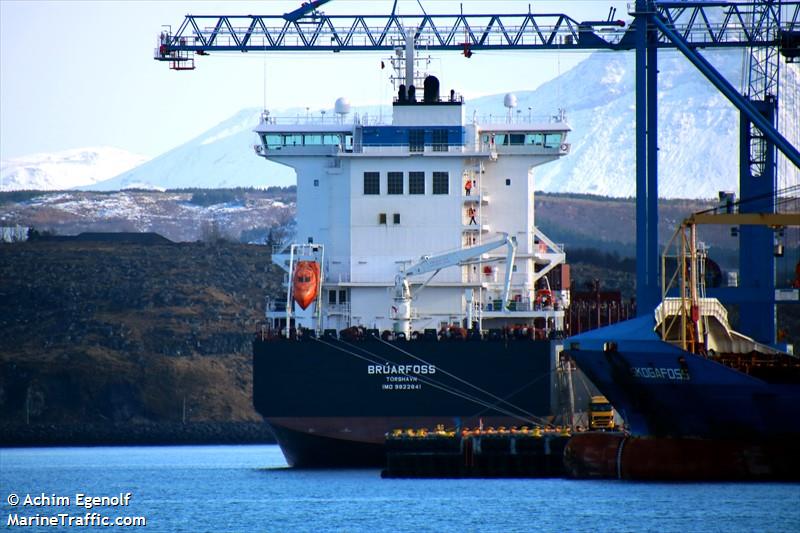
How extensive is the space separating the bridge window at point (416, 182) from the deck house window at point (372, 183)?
96 centimetres

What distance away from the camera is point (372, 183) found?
61.1m

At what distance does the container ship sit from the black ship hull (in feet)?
0.13

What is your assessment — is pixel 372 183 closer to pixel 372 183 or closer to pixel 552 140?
pixel 372 183

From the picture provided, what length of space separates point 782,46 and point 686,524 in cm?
2611

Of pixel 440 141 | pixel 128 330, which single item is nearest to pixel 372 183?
pixel 440 141

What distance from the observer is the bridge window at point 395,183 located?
61.0 metres

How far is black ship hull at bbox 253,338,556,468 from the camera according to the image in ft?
185

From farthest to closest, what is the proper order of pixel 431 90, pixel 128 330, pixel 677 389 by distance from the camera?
pixel 128 330 < pixel 431 90 < pixel 677 389

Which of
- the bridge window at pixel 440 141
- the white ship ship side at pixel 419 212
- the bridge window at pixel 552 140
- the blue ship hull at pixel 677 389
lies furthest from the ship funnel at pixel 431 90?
the blue ship hull at pixel 677 389

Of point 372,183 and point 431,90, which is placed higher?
point 431,90

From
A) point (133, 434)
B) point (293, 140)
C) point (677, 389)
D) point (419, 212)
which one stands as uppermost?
point (293, 140)

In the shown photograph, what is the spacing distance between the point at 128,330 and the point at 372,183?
57.2 metres

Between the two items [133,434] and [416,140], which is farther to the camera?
[133,434]

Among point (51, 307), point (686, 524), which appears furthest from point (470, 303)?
point (51, 307)
